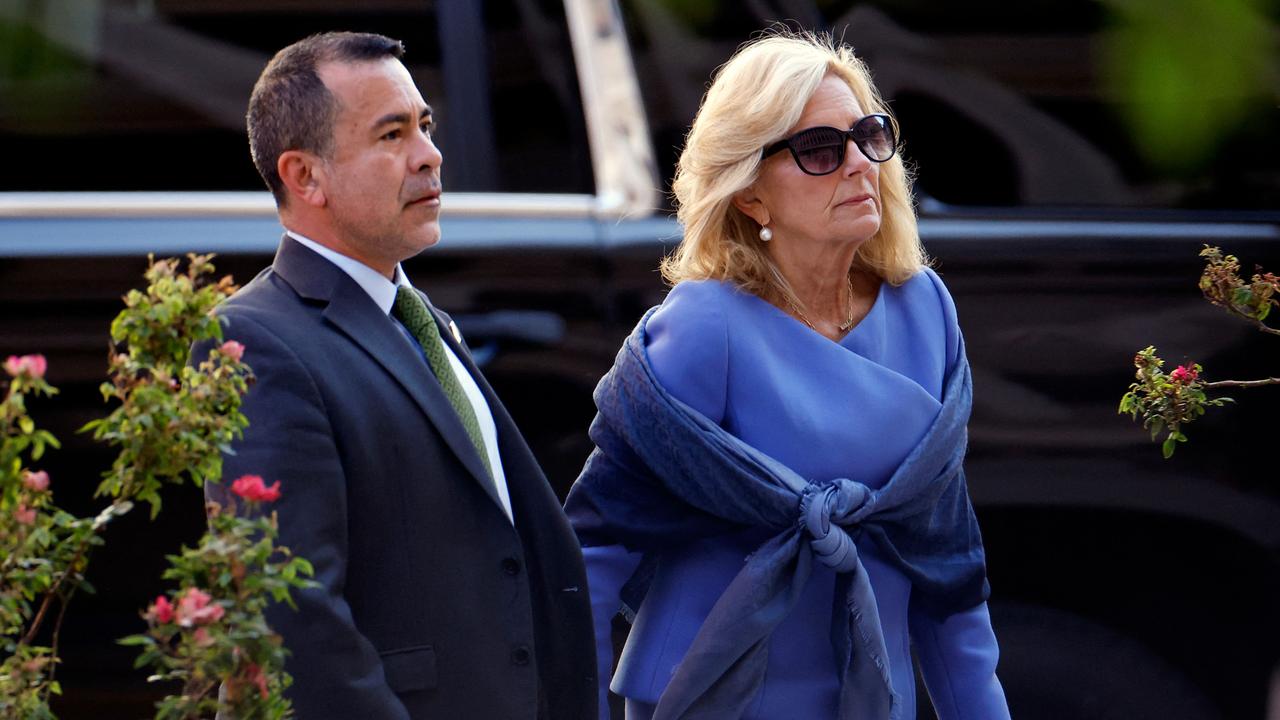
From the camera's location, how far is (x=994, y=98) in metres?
3.55

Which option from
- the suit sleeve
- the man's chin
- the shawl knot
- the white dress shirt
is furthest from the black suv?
the suit sleeve

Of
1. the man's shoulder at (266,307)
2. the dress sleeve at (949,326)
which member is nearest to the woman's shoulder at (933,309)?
the dress sleeve at (949,326)

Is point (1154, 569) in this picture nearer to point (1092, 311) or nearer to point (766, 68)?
point (1092, 311)

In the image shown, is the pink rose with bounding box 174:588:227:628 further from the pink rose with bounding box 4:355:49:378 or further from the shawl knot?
the shawl knot

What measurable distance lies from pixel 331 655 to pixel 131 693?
4.73 ft

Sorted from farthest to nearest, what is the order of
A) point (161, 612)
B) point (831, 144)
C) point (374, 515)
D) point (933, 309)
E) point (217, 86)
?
point (217, 86) → point (933, 309) → point (831, 144) → point (374, 515) → point (161, 612)

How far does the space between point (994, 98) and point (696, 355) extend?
1.17m

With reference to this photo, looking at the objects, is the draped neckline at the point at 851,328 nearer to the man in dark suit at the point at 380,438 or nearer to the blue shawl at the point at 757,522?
the blue shawl at the point at 757,522

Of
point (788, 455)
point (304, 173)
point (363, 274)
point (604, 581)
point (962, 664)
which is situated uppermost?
point (304, 173)

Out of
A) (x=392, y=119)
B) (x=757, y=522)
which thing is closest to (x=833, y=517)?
(x=757, y=522)

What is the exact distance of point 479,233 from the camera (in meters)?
3.46

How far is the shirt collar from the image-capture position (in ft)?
7.44

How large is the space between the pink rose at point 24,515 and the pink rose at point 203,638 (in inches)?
7.2

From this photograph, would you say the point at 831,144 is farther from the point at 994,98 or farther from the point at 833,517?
the point at 994,98
